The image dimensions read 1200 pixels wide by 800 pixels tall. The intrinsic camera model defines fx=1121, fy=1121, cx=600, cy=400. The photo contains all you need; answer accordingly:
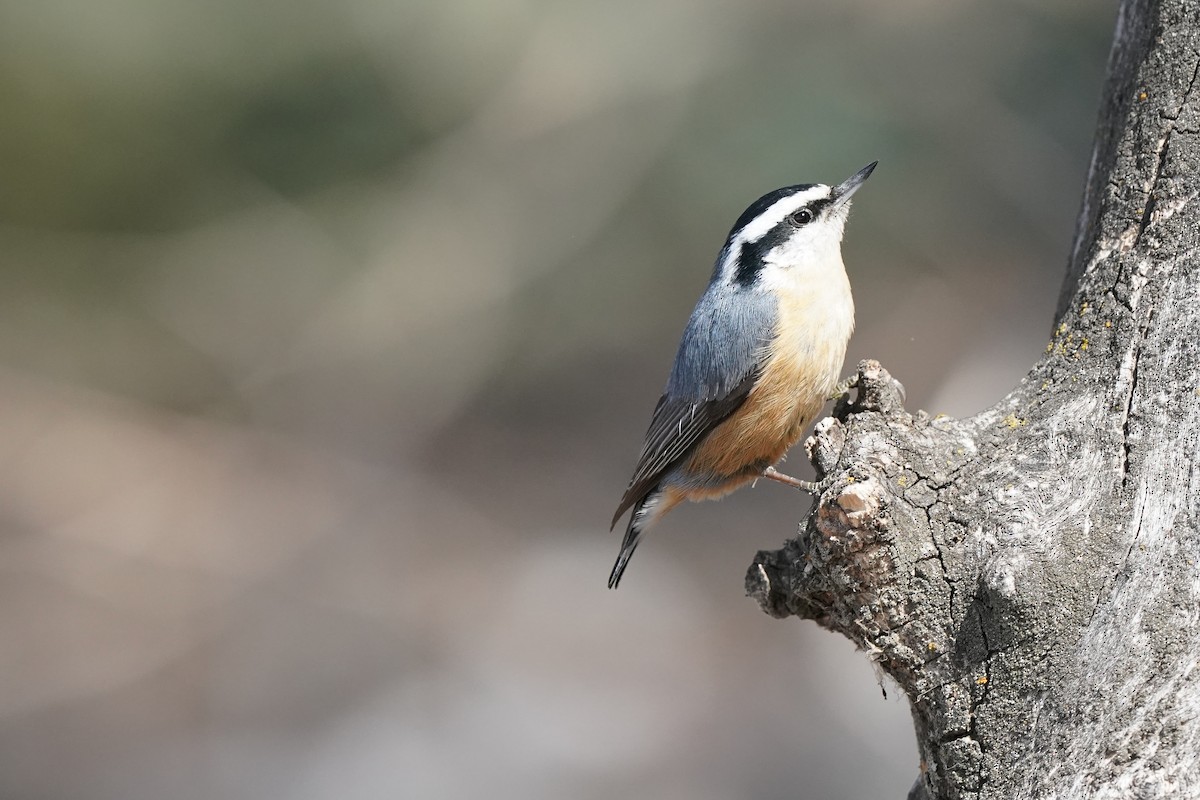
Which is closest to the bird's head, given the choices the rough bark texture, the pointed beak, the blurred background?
the pointed beak

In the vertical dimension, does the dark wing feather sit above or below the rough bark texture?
above

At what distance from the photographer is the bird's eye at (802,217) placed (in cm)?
341

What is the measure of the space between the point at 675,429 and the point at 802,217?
76 centimetres

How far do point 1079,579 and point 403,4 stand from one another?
6.28 m

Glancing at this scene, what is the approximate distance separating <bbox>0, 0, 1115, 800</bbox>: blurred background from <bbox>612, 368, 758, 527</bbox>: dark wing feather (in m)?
2.68

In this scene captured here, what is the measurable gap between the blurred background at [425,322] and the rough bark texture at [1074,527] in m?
3.78

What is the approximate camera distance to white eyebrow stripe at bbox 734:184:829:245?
3385 millimetres

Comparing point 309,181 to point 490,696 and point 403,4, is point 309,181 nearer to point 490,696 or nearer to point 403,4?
point 403,4

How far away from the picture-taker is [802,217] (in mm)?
3414

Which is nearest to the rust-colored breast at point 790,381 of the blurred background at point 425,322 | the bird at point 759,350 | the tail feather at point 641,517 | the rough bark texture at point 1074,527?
the bird at point 759,350

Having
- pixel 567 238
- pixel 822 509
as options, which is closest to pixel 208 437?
pixel 567 238

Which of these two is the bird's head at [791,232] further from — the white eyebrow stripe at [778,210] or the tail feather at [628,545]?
the tail feather at [628,545]

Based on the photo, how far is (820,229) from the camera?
3414 millimetres

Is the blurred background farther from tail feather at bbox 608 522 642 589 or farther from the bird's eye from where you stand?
the bird's eye
